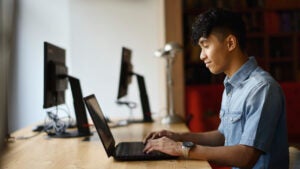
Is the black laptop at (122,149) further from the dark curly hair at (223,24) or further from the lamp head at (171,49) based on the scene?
the lamp head at (171,49)

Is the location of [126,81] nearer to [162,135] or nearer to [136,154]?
[162,135]

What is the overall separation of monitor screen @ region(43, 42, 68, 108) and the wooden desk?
0.22m

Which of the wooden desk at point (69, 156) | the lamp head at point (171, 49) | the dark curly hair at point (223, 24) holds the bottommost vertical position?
the wooden desk at point (69, 156)

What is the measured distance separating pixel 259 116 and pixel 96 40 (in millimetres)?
3306

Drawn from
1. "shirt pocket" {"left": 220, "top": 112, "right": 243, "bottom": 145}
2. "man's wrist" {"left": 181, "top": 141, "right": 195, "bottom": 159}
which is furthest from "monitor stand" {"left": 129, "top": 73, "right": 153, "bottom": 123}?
"man's wrist" {"left": 181, "top": 141, "right": 195, "bottom": 159}

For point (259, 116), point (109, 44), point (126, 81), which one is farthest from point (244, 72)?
point (109, 44)

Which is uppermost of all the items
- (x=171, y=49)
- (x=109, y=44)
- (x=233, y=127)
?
(x=109, y=44)

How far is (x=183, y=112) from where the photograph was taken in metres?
4.48

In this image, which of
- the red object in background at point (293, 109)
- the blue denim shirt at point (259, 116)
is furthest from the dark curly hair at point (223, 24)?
the red object in background at point (293, 109)

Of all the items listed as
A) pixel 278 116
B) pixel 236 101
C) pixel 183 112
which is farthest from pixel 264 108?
pixel 183 112

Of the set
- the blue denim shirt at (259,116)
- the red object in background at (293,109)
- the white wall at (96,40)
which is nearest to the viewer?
the blue denim shirt at (259,116)

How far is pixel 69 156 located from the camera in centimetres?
164

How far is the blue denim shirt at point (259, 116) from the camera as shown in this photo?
133cm

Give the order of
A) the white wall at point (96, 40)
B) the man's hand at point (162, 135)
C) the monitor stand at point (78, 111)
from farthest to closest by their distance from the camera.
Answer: the white wall at point (96, 40) → the monitor stand at point (78, 111) → the man's hand at point (162, 135)
